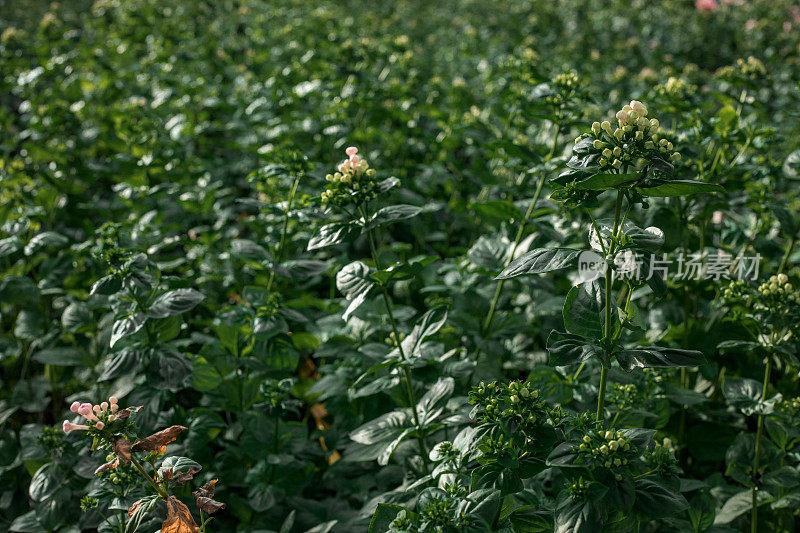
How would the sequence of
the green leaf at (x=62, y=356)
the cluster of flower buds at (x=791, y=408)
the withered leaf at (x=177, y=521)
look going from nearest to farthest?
the withered leaf at (x=177, y=521) < the cluster of flower buds at (x=791, y=408) < the green leaf at (x=62, y=356)

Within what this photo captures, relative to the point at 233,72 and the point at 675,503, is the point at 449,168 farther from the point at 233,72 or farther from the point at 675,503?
the point at 675,503

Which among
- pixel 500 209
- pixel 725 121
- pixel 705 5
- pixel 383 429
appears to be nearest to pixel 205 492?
pixel 383 429

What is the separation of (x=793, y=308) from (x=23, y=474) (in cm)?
284

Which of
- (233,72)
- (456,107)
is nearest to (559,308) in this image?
(456,107)

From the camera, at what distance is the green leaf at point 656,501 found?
1391 millimetres

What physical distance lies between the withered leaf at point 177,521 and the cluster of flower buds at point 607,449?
0.85 m

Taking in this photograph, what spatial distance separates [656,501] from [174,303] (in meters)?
1.48

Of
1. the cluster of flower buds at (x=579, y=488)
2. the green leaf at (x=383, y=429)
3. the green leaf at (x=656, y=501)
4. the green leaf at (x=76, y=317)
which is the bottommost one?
the green leaf at (x=383, y=429)

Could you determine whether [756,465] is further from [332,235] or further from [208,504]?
[208,504]

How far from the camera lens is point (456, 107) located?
4.22 meters

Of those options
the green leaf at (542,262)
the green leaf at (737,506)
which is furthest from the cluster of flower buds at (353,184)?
the green leaf at (737,506)

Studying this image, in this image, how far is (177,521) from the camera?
138cm

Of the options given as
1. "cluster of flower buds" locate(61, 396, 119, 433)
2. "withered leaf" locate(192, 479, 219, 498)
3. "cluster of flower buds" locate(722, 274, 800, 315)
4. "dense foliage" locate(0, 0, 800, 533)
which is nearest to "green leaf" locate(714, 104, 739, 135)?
"dense foliage" locate(0, 0, 800, 533)

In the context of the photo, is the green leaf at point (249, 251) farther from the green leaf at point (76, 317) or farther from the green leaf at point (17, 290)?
the green leaf at point (17, 290)
